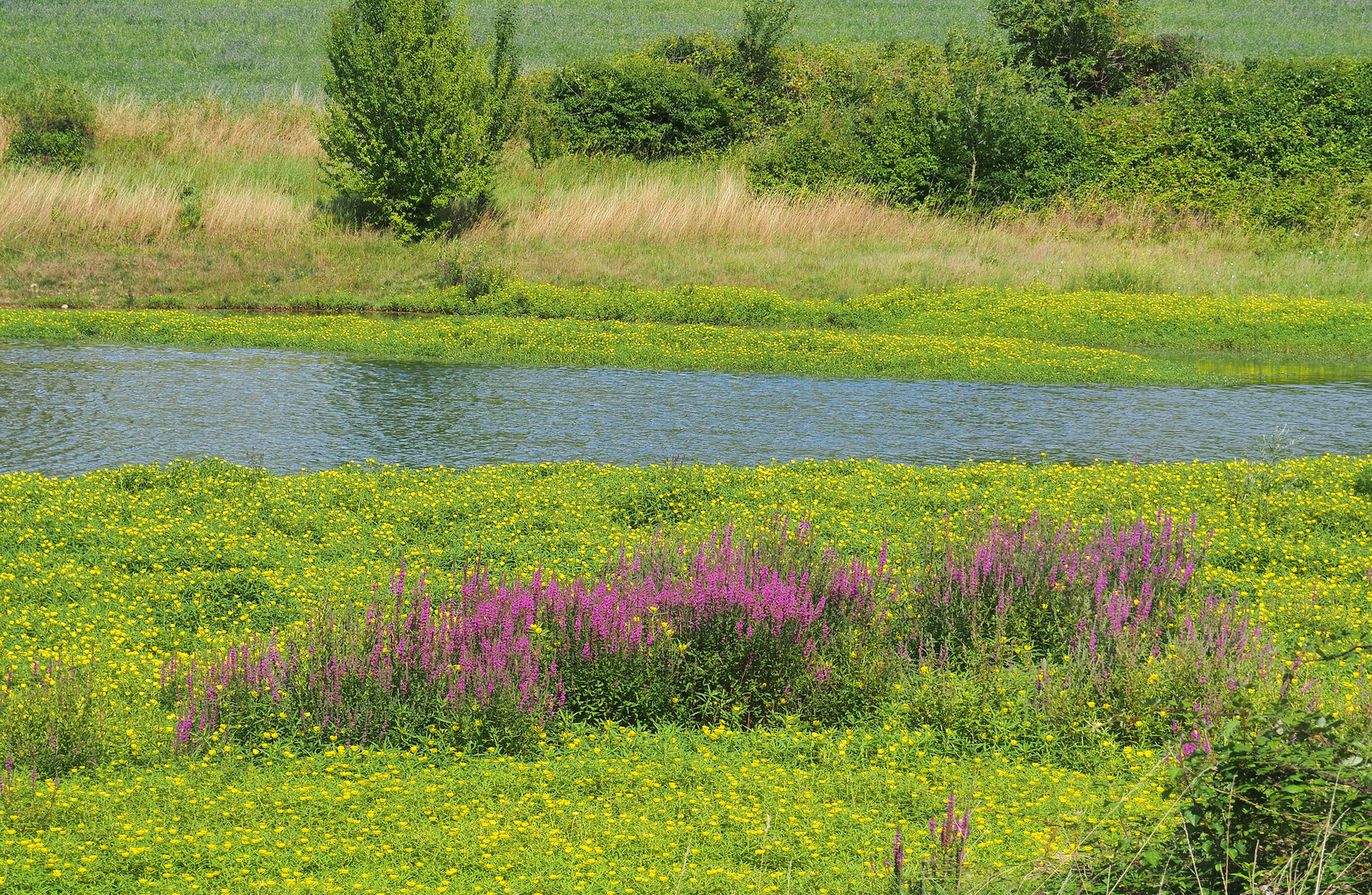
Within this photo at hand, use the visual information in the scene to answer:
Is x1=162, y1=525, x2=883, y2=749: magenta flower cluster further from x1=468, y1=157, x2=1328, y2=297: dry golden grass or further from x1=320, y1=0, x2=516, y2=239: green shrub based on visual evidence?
x1=320, y1=0, x2=516, y2=239: green shrub

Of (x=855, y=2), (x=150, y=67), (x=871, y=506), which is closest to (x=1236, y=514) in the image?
(x=871, y=506)

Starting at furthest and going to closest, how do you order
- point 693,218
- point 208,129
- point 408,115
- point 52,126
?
point 208,129, point 52,126, point 693,218, point 408,115

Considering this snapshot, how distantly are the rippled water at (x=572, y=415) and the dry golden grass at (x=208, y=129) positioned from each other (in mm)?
15934

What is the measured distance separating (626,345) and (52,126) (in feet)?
70.5

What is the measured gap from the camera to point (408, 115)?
1161 inches

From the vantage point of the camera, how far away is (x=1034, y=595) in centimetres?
818

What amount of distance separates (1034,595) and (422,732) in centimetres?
405

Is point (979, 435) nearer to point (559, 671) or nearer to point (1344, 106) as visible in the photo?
point (559, 671)

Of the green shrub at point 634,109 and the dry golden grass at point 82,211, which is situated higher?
the green shrub at point 634,109

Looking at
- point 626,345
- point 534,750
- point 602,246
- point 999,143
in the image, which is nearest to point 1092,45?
point 999,143

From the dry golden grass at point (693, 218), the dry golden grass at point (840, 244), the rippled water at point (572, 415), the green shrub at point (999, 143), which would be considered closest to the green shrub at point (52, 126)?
the dry golden grass at point (840, 244)

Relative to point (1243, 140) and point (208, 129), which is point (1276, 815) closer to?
point (1243, 140)

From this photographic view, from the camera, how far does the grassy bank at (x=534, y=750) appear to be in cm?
504

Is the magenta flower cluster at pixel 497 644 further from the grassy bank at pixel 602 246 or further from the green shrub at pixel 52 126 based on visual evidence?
the green shrub at pixel 52 126
